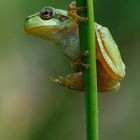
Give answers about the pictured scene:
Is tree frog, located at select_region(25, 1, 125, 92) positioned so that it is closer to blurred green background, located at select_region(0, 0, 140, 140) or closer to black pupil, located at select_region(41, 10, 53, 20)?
black pupil, located at select_region(41, 10, 53, 20)

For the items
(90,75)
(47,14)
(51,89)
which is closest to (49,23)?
(47,14)

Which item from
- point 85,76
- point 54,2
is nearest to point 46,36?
point 85,76

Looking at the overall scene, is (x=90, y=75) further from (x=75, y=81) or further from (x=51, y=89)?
(x=51, y=89)

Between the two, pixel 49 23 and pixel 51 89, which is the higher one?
pixel 49 23

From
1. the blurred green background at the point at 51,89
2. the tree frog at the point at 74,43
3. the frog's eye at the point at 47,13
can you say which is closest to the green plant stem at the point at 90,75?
the tree frog at the point at 74,43

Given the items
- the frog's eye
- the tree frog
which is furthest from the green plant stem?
the frog's eye

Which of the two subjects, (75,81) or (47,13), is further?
(75,81)

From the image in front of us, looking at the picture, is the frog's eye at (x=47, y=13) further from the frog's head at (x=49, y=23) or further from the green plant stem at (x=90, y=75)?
the green plant stem at (x=90, y=75)
